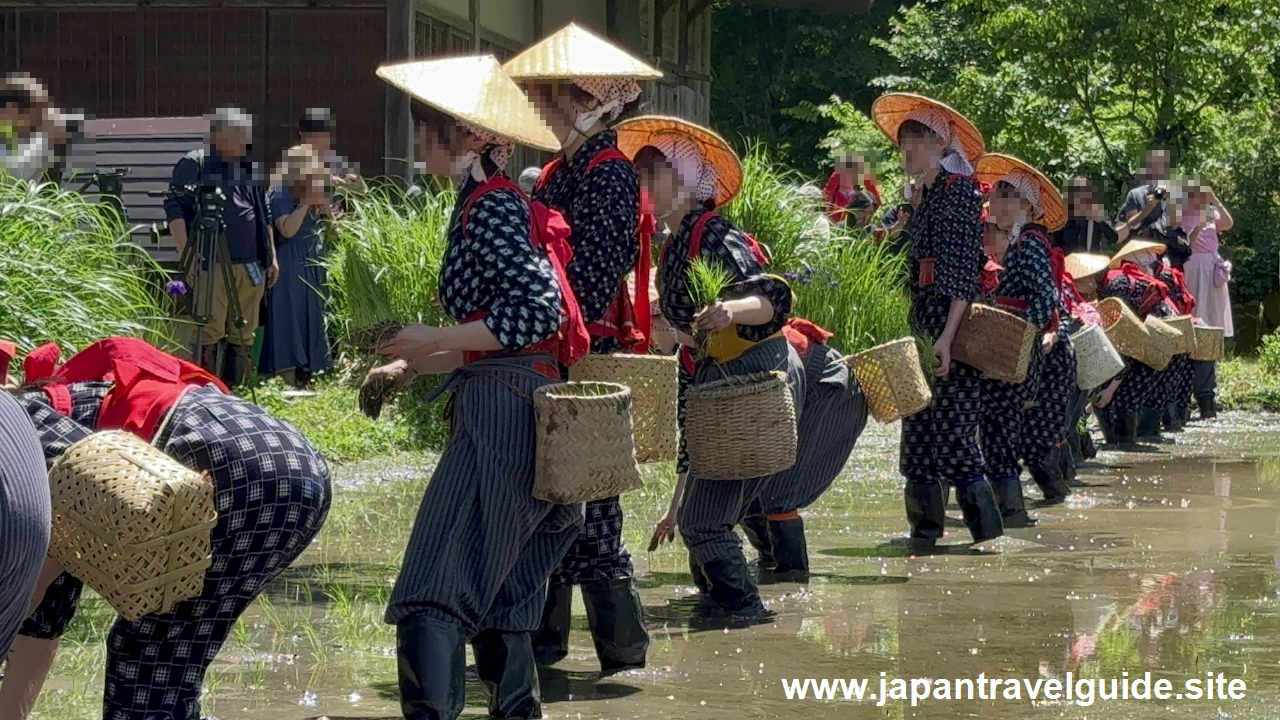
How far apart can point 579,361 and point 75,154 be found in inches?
267

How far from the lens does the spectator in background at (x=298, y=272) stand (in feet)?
39.3

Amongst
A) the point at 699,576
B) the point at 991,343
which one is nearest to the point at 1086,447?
the point at 991,343

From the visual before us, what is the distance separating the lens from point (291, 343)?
12.0 metres

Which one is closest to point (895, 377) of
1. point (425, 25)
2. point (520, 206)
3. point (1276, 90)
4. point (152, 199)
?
point (520, 206)

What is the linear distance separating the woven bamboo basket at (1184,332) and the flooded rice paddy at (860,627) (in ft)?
11.7

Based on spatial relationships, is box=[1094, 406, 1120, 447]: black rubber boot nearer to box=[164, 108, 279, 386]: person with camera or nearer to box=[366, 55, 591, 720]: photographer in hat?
box=[164, 108, 279, 386]: person with camera

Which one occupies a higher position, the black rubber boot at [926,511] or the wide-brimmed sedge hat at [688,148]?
the wide-brimmed sedge hat at [688,148]

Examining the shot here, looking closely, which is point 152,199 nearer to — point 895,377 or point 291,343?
point 291,343

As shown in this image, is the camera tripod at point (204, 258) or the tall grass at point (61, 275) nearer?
the tall grass at point (61, 275)

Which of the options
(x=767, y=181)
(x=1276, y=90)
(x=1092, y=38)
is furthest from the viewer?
(x=1276, y=90)

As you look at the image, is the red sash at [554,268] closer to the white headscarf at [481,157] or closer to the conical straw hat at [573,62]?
the white headscarf at [481,157]

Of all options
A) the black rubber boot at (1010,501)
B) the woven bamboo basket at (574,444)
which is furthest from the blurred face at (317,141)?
the woven bamboo basket at (574,444)

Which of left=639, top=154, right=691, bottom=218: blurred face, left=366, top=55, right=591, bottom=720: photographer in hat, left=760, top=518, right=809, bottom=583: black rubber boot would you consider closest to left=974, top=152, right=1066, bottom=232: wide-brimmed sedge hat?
left=760, top=518, right=809, bottom=583: black rubber boot

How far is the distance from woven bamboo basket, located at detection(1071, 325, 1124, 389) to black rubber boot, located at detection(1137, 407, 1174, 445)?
11.5 feet
